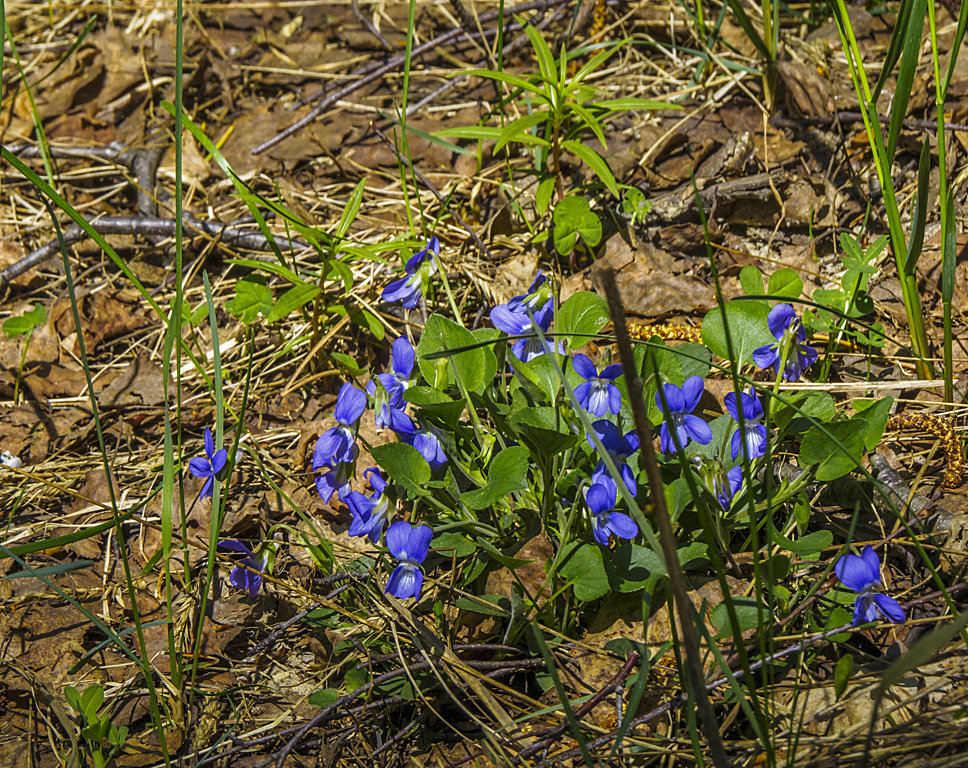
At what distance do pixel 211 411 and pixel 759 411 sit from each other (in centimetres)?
185

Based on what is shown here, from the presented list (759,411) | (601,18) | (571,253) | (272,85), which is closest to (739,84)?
(601,18)

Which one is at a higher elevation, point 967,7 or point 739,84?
point 967,7

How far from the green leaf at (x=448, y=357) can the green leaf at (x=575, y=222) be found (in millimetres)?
882

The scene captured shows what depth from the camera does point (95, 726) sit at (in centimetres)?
168

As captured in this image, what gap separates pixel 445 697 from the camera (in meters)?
1.76

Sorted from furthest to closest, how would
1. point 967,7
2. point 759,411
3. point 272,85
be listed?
point 272,85
point 967,7
point 759,411

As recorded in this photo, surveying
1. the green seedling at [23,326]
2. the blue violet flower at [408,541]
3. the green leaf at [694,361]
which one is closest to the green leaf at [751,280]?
the green leaf at [694,361]

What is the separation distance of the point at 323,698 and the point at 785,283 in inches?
60.1

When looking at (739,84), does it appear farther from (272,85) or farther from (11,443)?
(11,443)

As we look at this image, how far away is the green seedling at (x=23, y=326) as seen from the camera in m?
2.78

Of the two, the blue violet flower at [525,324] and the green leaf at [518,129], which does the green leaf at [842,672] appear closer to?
the blue violet flower at [525,324]

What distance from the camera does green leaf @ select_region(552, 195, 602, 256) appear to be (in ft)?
8.46

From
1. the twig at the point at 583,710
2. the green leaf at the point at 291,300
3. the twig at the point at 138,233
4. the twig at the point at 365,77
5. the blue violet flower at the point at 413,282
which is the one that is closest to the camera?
the twig at the point at 583,710

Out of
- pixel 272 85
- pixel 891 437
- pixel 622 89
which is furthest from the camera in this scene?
pixel 272 85
